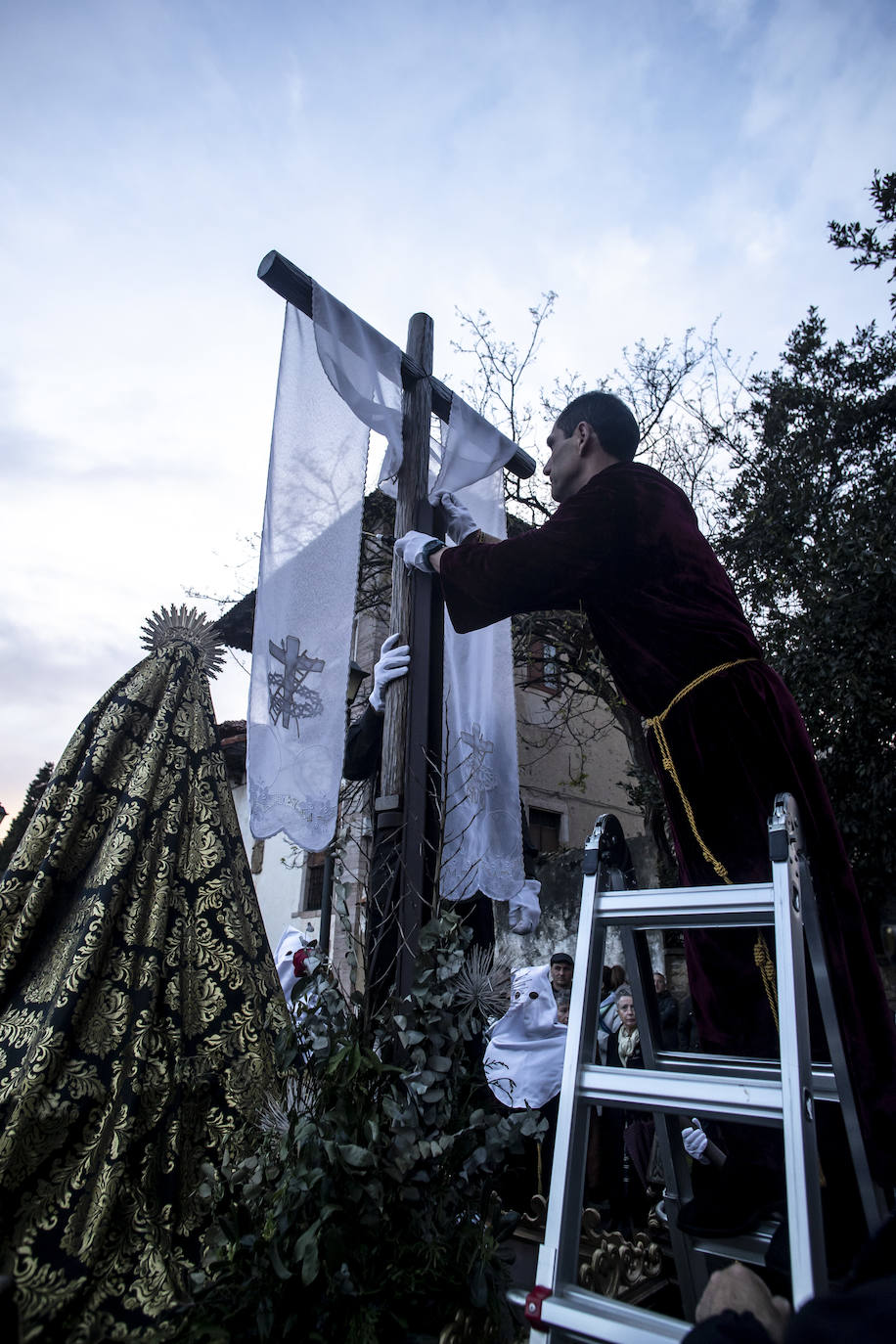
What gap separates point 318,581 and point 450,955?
146 centimetres

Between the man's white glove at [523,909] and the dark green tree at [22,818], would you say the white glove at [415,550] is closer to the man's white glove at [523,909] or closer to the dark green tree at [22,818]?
the man's white glove at [523,909]

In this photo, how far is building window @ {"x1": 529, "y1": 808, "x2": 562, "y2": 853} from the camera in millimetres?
14852

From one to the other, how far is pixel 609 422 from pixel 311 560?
113 cm

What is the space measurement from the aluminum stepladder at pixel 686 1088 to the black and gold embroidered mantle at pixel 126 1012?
A: 910mm

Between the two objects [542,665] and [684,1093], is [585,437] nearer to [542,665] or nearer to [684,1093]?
[684,1093]

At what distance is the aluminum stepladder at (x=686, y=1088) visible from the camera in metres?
1.28

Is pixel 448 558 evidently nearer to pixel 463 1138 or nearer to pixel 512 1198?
pixel 463 1138

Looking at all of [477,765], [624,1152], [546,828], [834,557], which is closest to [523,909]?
[477,765]

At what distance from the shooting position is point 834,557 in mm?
Result: 7797

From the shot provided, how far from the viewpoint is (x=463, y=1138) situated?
1.90m

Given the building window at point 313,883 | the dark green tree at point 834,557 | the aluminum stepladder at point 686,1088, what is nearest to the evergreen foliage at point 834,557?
the dark green tree at point 834,557

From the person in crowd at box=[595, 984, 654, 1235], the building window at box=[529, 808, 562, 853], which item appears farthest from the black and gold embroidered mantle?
the building window at box=[529, 808, 562, 853]

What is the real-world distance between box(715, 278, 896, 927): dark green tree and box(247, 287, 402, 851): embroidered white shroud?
558 centimetres

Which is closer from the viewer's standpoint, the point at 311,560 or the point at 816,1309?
the point at 816,1309
